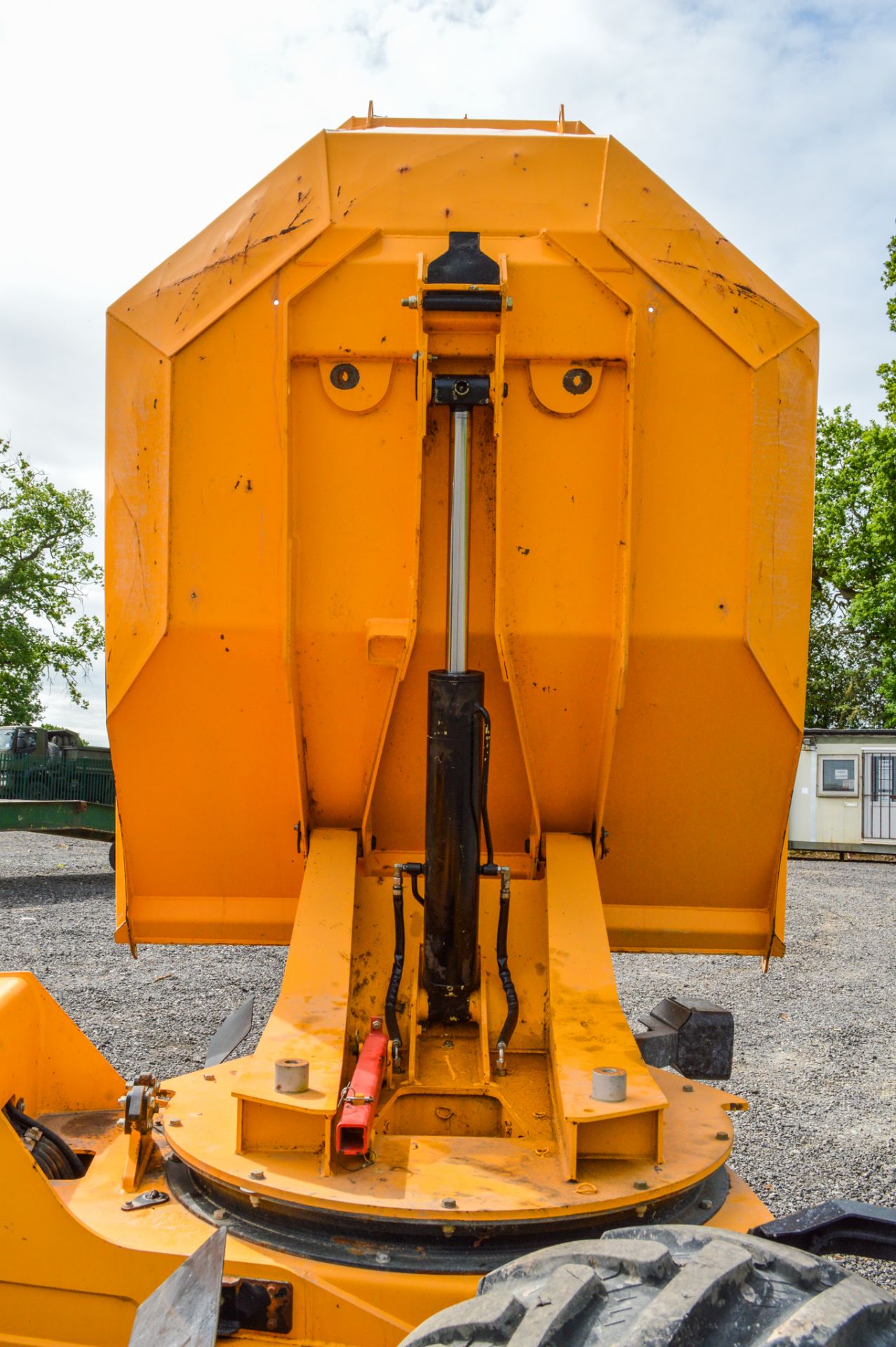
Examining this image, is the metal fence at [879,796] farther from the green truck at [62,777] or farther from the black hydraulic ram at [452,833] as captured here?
the black hydraulic ram at [452,833]

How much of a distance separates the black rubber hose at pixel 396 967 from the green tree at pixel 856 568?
1683 centimetres

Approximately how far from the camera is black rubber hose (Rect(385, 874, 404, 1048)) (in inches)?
107

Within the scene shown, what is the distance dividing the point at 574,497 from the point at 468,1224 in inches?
67.6

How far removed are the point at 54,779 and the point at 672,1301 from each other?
14246 mm

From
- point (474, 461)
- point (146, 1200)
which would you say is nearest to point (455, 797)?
point (474, 461)

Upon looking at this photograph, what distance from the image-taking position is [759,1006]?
7.28 metres

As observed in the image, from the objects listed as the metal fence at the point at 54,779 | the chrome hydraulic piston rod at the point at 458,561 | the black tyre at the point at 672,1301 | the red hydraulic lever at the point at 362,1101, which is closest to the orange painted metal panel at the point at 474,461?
the chrome hydraulic piston rod at the point at 458,561

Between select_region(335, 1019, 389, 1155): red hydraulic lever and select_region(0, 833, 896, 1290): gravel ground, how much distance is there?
85.0 inches

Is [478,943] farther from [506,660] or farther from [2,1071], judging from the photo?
[2,1071]

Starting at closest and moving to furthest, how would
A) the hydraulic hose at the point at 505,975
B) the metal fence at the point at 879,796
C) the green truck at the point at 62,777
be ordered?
the hydraulic hose at the point at 505,975, the green truck at the point at 62,777, the metal fence at the point at 879,796

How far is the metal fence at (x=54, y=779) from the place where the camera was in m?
14.2

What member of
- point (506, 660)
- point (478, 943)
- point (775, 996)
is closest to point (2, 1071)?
point (478, 943)

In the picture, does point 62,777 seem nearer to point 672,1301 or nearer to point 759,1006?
point 759,1006

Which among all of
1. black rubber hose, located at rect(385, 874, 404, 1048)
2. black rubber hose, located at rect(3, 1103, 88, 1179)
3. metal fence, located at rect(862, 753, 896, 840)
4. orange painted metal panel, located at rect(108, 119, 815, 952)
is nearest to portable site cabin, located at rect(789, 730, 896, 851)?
metal fence, located at rect(862, 753, 896, 840)
